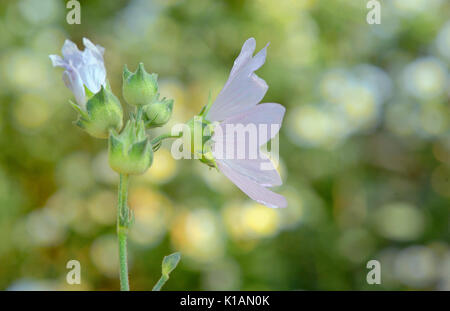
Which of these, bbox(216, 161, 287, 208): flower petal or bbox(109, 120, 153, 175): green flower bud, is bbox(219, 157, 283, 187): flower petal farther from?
bbox(109, 120, 153, 175): green flower bud

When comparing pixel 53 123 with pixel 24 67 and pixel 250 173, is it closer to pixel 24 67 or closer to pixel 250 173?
pixel 24 67

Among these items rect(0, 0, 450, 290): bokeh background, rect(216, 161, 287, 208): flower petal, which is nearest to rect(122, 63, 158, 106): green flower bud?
rect(216, 161, 287, 208): flower petal

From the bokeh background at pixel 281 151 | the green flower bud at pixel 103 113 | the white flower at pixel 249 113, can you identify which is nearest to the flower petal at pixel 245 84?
the white flower at pixel 249 113

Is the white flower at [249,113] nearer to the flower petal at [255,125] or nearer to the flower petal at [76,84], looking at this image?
the flower petal at [255,125]

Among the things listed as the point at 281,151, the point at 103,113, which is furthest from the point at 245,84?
the point at 281,151

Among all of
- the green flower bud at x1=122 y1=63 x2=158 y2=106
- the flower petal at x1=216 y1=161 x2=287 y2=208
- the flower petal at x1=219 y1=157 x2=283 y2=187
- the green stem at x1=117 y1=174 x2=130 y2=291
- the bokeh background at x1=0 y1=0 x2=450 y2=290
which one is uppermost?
the bokeh background at x1=0 y1=0 x2=450 y2=290

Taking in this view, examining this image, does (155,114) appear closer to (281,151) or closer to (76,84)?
(76,84)
